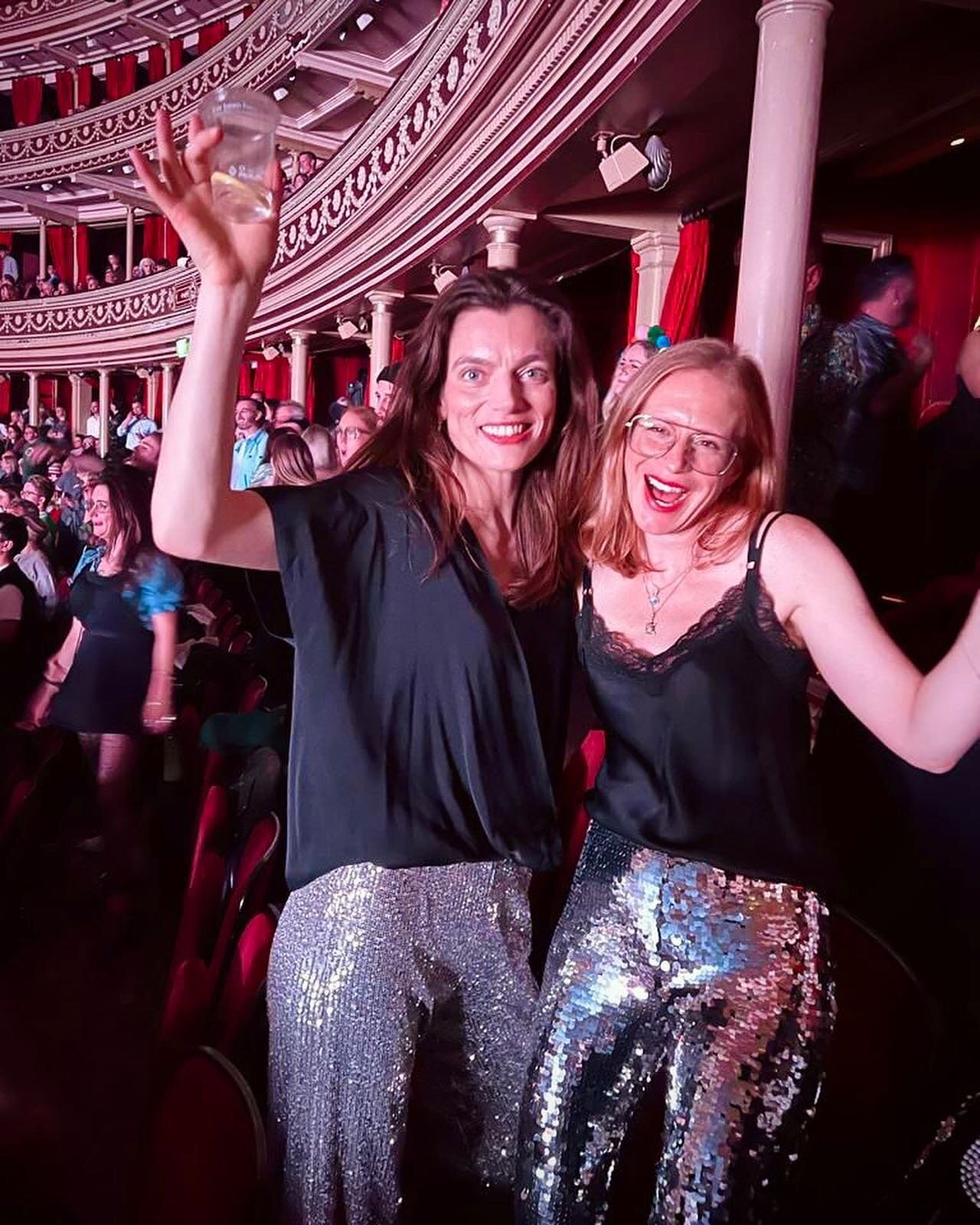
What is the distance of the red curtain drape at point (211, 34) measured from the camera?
16.5 m

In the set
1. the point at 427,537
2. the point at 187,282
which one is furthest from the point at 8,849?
the point at 187,282

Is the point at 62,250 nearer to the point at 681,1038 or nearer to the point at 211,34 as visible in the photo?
the point at 211,34

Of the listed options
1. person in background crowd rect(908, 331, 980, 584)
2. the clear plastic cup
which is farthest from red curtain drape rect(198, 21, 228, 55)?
the clear plastic cup

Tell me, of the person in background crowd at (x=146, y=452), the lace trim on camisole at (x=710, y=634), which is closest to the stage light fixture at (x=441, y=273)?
the person in background crowd at (x=146, y=452)

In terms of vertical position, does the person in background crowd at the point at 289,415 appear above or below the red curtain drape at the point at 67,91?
below

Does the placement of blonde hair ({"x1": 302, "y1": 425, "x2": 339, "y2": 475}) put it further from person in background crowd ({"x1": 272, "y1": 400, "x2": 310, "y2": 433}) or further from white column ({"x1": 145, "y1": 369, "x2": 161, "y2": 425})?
white column ({"x1": 145, "y1": 369, "x2": 161, "y2": 425})

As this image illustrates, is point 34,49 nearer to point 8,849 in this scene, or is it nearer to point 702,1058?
point 8,849

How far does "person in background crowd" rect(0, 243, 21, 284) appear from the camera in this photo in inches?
803

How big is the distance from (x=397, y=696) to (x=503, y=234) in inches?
225

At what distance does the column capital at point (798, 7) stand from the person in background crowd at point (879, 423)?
0.78 metres

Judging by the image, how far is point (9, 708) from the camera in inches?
142

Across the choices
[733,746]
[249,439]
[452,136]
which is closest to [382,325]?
[452,136]

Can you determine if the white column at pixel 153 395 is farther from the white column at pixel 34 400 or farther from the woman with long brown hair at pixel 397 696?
the woman with long brown hair at pixel 397 696

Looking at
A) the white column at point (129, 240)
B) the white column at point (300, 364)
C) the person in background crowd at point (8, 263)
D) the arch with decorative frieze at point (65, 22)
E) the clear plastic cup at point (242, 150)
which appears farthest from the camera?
the person in background crowd at point (8, 263)
